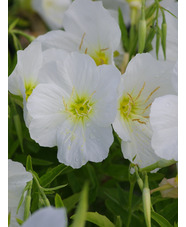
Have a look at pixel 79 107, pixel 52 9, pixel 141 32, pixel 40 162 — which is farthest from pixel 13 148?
pixel 52 9

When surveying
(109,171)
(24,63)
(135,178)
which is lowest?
(109,171)

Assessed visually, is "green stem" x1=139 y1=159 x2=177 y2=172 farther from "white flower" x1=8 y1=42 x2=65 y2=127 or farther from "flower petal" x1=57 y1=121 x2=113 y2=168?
"white flower" x1=8 y1=42 x2=65 y2=127

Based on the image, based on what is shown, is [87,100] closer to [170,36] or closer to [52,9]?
[170,36]

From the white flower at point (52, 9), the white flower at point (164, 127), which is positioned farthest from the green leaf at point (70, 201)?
the white flower at point (52, 9)

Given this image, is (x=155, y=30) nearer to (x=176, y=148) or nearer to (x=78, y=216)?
(x=176, y=148)

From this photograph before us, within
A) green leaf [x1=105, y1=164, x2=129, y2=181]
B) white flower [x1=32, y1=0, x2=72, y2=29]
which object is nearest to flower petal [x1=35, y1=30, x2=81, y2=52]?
green leaf [x1=105, y1=164, x2=129, y2=181]

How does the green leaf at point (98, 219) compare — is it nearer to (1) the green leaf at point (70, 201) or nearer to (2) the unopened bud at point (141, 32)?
(1) the green leaf at point (70, 201)
